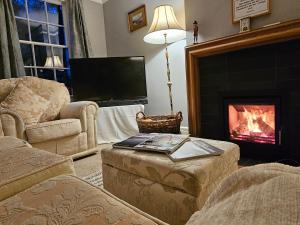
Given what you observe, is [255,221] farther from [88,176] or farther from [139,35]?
[139,35]

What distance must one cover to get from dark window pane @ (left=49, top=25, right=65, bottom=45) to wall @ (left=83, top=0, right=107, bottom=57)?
0.47m

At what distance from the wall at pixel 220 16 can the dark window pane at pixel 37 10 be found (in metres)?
2.43

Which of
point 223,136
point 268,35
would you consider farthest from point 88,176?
point 268,35

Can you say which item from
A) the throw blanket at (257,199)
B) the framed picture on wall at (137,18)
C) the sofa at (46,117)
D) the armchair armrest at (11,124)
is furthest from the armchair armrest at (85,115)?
the throw blanket at (257,199)

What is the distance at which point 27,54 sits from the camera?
3393 millimetres

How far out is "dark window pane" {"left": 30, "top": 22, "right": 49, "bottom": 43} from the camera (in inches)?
137

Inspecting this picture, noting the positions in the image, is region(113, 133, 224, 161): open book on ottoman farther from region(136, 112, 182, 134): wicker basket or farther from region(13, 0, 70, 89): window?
region(13, 0, 70, 89): window

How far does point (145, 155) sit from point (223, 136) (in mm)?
1465

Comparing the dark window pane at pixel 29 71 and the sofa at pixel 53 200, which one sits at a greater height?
the dark window pane at pixel 29 71

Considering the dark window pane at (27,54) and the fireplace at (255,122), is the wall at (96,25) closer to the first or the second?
the dark window pane at (27,54)

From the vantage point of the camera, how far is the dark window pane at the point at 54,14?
11.9ft

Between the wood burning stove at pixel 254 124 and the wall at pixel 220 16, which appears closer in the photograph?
the wall at pixel 220 16

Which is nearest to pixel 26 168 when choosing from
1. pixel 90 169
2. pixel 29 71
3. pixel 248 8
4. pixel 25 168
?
pixel 25 168

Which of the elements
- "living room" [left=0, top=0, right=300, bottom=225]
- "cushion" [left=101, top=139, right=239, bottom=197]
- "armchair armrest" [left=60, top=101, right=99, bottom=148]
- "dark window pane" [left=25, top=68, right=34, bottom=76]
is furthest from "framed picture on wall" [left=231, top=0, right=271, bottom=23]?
"dark window pane" [left=25, top=68, right=34, bottom=76]
